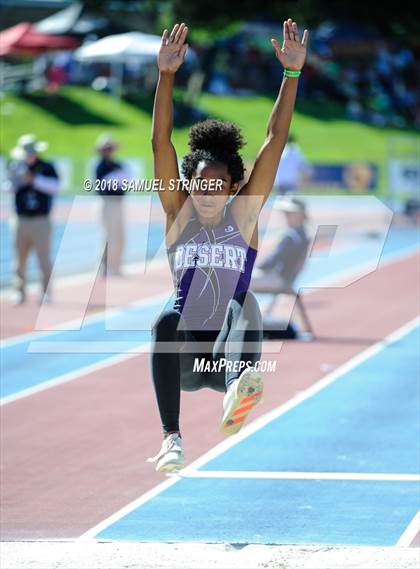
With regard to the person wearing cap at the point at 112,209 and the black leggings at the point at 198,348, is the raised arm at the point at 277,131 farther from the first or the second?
the person wearing cap at the point at 112,209

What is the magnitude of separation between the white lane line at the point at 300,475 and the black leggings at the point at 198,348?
314cm

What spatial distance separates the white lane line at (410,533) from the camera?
7668 millimetres

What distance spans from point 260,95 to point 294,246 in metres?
34.4

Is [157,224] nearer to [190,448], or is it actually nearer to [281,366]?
[281,366]

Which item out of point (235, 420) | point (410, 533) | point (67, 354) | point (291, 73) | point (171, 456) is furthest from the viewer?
point (67, 354)

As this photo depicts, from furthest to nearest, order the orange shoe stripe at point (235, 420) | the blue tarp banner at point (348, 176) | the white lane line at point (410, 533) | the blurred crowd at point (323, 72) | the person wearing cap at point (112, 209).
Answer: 1. the blurred crowd at point (323, 72)
2. the blue tarp banner at point (348, 176)
3. the person wearing cap at point (112, 209)
4. the white lane line at point (410, 533)
5. the orange shoe stripe at point (235, 420)

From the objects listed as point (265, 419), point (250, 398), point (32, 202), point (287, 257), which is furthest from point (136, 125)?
point (250, 398)

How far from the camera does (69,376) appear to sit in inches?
503

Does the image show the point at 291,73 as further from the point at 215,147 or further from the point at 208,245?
the point at 208,245

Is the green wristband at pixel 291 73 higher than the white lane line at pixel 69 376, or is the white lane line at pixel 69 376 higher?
the green wristband at pixel 291 73

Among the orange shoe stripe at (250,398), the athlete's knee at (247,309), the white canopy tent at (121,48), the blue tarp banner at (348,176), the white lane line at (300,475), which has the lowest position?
the blue tarp banner at (348,176)

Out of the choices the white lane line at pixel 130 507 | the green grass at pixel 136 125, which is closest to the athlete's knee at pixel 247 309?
the white lane line at pixel 130 507

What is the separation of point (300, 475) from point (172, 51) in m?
4.19

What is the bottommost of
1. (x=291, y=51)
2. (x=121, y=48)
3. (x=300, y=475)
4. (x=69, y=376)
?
(x=121, y=48)
